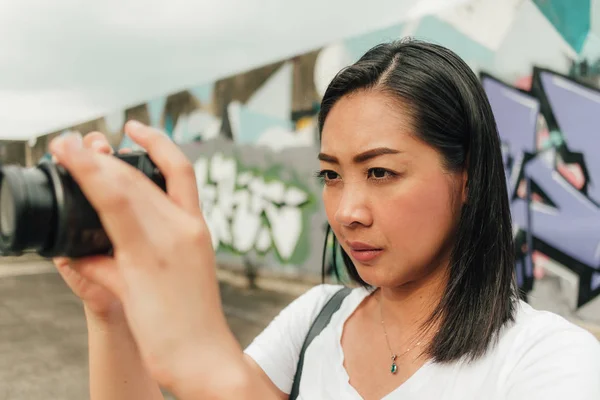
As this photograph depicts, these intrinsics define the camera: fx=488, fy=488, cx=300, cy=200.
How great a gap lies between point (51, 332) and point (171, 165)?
551cm

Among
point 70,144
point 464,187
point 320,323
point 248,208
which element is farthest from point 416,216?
point 248,208

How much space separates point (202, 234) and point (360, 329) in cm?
77

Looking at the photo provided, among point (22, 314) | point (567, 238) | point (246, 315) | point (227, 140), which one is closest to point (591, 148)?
point (567, 238)

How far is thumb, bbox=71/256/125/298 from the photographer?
0.62 m

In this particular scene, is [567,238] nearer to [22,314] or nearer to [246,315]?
[246,315]

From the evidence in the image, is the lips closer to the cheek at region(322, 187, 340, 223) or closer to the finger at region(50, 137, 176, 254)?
the cheek at region(322, 187, 340, 223)

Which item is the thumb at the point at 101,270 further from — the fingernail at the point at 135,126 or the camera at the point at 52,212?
the fingernail at the point at 135,126

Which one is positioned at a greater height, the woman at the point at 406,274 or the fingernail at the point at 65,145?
the fingernail at the point at 65,145

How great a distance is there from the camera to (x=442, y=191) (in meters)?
1.05

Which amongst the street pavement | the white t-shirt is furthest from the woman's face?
the street pavement

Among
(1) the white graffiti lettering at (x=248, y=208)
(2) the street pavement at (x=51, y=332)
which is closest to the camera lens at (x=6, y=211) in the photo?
(2) the street pavement at (x=51, y=332)

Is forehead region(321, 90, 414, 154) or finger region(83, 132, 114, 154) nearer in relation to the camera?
finger region(83, 132, 114, 154)

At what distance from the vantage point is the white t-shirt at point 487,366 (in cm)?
80

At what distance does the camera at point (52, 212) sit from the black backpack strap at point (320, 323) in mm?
719
